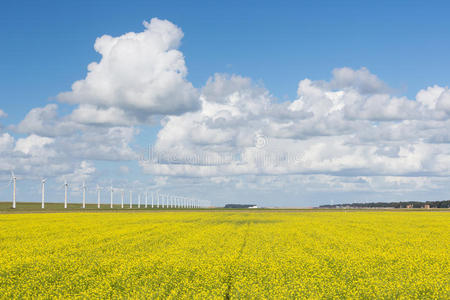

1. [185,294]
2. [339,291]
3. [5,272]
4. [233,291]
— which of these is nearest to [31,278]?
[5,272]

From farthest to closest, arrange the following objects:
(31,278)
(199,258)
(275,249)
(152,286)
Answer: (275,249)
(199,258)
(31,278)
(152,286)

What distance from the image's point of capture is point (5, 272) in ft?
82.2

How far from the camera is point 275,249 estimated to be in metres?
34.3

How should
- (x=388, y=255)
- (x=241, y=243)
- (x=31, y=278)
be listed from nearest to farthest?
(x=31, y=278)
(x=388, y=255)
(x=241, y=243)

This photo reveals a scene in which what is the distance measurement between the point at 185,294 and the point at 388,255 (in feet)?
60.1

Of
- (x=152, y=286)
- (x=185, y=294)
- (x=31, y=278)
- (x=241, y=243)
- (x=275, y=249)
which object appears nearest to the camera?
(x=185, y=294)

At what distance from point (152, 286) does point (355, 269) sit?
11648mm

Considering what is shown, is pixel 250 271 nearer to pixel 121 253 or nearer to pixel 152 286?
pixel 152 286

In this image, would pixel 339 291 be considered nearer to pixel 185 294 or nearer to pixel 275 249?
pixel 185 294

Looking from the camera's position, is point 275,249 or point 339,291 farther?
point 275,249

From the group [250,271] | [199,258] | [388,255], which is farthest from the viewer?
[388,255]

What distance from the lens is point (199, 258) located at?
29500mm

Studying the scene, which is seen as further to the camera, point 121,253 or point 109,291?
point 121,253

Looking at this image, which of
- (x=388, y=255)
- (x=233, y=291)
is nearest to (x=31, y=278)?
(x=233, y=291)
